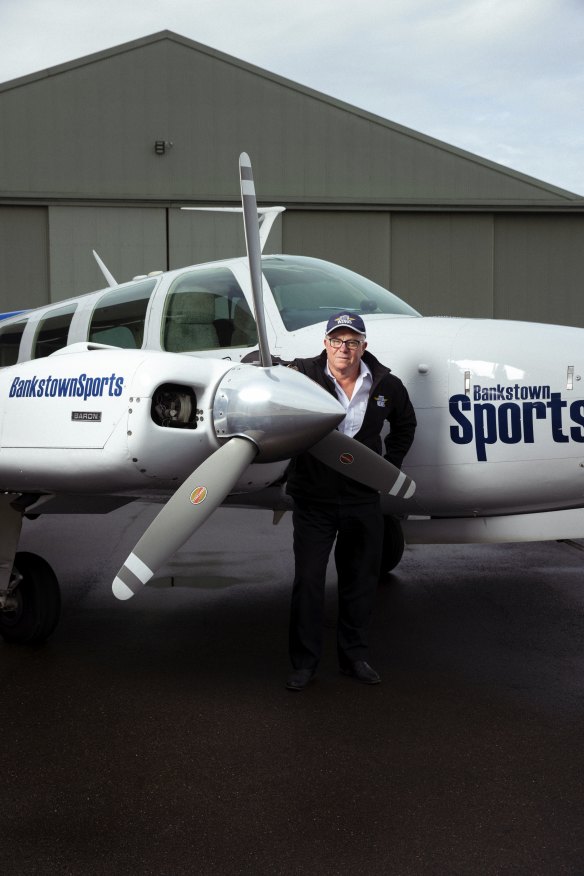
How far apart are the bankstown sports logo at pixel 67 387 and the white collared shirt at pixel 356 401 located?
3.61 ft

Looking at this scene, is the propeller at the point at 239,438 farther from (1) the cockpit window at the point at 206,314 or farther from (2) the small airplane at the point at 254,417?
(1) the cockpit window at the point at 206,314

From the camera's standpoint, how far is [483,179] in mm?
17953

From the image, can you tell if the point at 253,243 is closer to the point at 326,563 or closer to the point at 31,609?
the point at 326,563

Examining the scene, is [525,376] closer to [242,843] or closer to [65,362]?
[65,362]

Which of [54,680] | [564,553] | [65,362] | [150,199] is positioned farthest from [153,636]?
[150,199]

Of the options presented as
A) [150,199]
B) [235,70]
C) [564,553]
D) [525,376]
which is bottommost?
[564,553]

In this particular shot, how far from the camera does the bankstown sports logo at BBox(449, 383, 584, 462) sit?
4.77 metres

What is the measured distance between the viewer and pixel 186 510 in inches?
166

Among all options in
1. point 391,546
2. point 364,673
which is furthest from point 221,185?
point 364,673

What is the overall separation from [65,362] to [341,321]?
1.36 metres

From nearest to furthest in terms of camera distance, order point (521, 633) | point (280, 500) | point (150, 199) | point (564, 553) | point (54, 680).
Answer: point (54, 680) → point (280, 500) → point (521, 633) → point (564, 553) → point (150, 199)

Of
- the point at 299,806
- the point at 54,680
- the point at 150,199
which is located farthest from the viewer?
the point at 150,199

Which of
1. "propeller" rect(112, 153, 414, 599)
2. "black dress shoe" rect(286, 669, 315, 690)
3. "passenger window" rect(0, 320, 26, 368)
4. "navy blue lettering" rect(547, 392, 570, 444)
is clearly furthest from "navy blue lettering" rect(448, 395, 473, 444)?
"passenger window" rect(0, 320, 26, 368)

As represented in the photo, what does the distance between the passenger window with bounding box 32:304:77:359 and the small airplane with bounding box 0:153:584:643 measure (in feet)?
1.38
